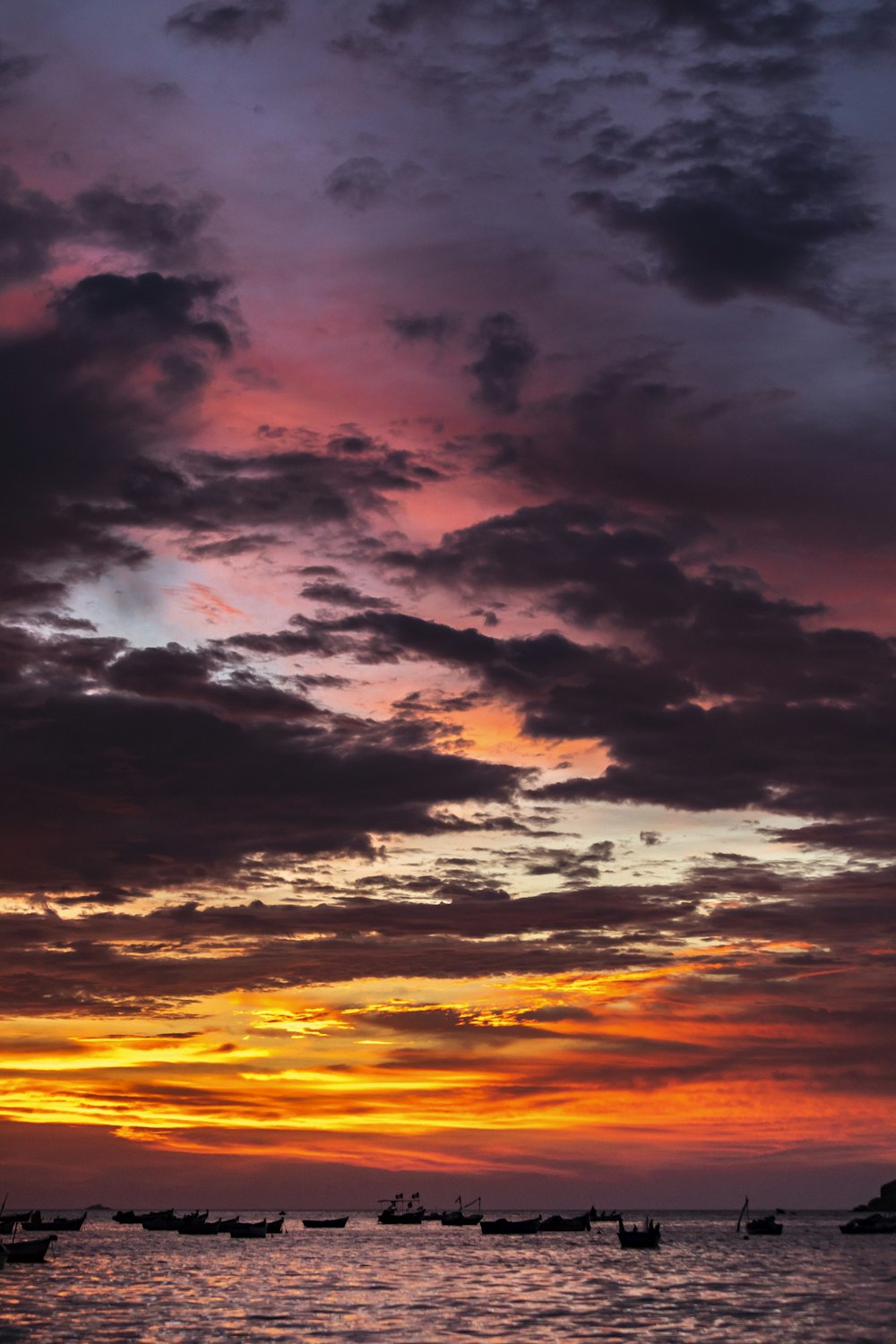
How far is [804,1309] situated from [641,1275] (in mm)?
45328

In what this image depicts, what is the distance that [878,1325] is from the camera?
90688 millimetres

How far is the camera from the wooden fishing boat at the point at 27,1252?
146 m

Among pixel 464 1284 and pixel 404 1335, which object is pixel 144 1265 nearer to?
pixel 464 1284

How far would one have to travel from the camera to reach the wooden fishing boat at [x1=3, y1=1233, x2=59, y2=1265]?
146m

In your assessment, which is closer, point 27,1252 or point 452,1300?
point 452,1300

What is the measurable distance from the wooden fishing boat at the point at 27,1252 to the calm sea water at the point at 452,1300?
193 cm

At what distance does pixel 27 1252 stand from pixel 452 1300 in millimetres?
66109

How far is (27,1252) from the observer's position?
152 metres

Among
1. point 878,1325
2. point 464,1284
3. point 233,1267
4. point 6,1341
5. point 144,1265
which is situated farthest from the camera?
point 144,1265

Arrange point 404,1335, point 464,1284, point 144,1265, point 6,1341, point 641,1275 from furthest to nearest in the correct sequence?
1. point 144,1265
2. point 641,1275
3. point 464,1284
4. point 404,1335
5. point 6,1341

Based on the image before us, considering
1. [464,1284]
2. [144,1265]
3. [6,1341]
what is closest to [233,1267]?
[144,1265]

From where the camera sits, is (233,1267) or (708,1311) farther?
(233,1267)

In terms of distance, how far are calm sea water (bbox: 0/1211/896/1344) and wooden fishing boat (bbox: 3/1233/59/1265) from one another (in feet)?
6.34

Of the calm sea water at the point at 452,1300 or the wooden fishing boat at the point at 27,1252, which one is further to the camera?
the wooden fishing boat at the point at 27,1252
